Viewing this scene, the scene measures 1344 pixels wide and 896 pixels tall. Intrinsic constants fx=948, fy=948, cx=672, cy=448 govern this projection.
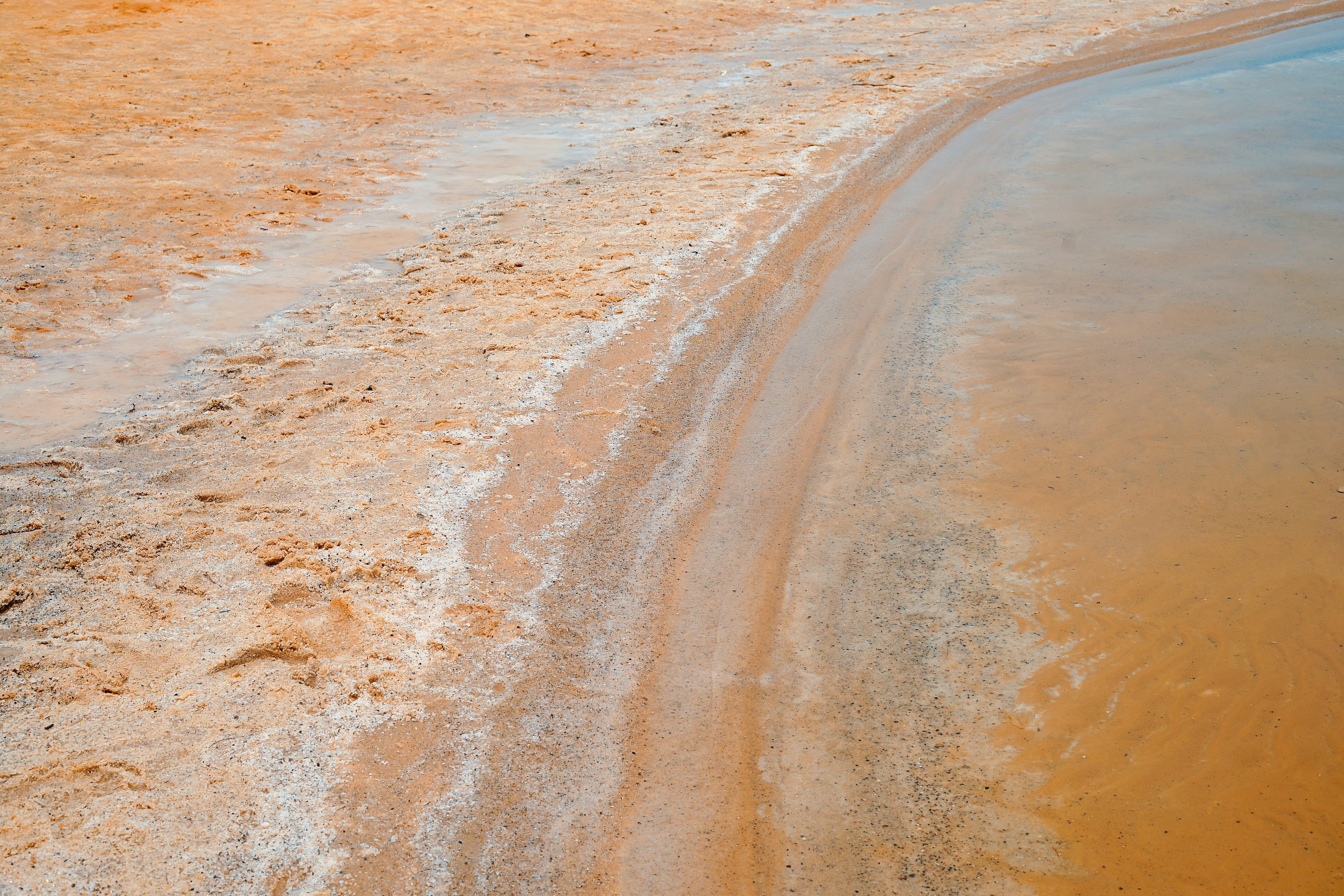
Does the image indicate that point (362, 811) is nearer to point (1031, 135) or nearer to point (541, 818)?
point (541, 818)

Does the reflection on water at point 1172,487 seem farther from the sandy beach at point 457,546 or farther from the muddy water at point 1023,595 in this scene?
the sandy beach at point 457,546

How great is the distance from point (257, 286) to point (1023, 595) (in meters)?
6.22

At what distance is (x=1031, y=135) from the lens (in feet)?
39.2

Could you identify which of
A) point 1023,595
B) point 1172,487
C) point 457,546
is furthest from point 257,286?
point 1172,487

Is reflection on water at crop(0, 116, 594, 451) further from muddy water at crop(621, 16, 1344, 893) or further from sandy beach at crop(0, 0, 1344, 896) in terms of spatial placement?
muddy water at crop(621, 16, 1344, 893)

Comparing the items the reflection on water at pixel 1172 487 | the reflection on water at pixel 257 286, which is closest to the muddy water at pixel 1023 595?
the reflection on water at pixel 1172 487

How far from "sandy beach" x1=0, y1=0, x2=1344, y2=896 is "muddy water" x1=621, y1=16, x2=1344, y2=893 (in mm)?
32

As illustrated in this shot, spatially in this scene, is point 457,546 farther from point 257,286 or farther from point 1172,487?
point 257,286

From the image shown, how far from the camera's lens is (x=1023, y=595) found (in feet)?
15.0

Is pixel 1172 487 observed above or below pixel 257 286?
below

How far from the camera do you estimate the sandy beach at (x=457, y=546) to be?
3395 millimetres

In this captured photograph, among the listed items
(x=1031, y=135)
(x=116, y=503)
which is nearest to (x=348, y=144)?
(x=116, y=503)

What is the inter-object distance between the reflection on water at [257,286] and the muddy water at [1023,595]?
388 cm

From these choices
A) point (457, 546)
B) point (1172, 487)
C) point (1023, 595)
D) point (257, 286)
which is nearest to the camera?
point (1023, 595)
